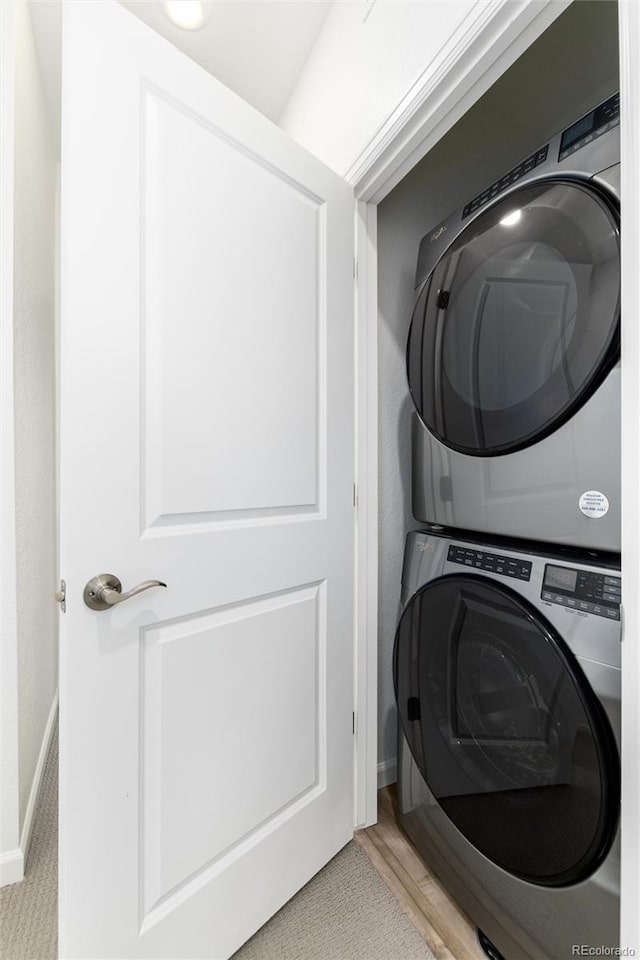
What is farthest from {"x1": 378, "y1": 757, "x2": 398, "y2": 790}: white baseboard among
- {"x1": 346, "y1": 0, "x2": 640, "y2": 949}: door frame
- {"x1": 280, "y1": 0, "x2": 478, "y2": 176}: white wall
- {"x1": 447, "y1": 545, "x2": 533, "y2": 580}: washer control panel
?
{"x1": 280, "y1": 0, "x2": 478, "y2": 176}: white wall

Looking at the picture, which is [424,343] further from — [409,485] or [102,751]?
[102,751]

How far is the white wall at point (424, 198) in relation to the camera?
4.92 ft

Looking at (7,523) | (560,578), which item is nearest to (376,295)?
(560,578)

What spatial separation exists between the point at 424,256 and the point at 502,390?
0.58 meters

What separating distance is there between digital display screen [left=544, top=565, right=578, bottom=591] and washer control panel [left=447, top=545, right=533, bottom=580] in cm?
4

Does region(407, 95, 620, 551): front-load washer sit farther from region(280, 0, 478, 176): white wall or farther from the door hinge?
the door hinge

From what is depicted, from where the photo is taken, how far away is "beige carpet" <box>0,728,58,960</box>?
105cm

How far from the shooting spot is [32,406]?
151cm

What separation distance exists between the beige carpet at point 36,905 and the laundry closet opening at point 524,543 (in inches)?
37.3

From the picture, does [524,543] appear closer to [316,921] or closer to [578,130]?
[578,130]

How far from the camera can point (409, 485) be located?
159cm

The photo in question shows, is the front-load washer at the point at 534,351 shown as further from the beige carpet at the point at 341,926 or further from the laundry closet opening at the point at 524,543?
the beige carpet at the point at 341,926

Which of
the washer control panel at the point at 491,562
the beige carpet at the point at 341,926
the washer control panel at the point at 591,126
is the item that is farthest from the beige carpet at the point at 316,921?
the washer control panel at the point at 591,126

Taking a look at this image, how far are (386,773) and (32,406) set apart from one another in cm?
174
